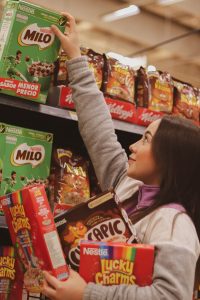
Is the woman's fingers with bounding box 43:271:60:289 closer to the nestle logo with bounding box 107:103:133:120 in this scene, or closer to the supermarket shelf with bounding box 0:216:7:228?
the supermarket shelf with bounding box 0:216:7:228

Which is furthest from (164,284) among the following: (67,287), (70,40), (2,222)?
(70,40)

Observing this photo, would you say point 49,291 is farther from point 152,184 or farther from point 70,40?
point 70,40

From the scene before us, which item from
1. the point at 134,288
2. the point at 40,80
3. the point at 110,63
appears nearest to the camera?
the point at 134,288

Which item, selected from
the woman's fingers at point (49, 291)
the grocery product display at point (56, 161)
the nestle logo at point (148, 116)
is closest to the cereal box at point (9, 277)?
the grocery product display at point (56, 161)

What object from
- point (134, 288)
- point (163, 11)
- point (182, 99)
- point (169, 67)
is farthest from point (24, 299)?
point (169, 67)

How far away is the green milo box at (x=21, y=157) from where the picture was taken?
6.45ft

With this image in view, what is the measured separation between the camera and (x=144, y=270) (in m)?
1.54

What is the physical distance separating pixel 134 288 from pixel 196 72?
7.43 meters

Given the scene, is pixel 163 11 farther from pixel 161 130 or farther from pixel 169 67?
pixel 161 130

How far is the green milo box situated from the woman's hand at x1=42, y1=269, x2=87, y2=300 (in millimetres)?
470

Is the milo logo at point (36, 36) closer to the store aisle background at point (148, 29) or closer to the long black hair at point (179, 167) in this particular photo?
the long black hair at point (179, 167)

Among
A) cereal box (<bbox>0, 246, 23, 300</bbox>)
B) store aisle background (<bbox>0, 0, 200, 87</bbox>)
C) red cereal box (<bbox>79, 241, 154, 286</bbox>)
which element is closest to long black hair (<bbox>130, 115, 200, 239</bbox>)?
red cereal box (<bbox>79, 241, 154, 286</bbox>)

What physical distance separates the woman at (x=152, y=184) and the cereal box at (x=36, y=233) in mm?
41

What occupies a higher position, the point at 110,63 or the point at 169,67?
the point at 169,67
